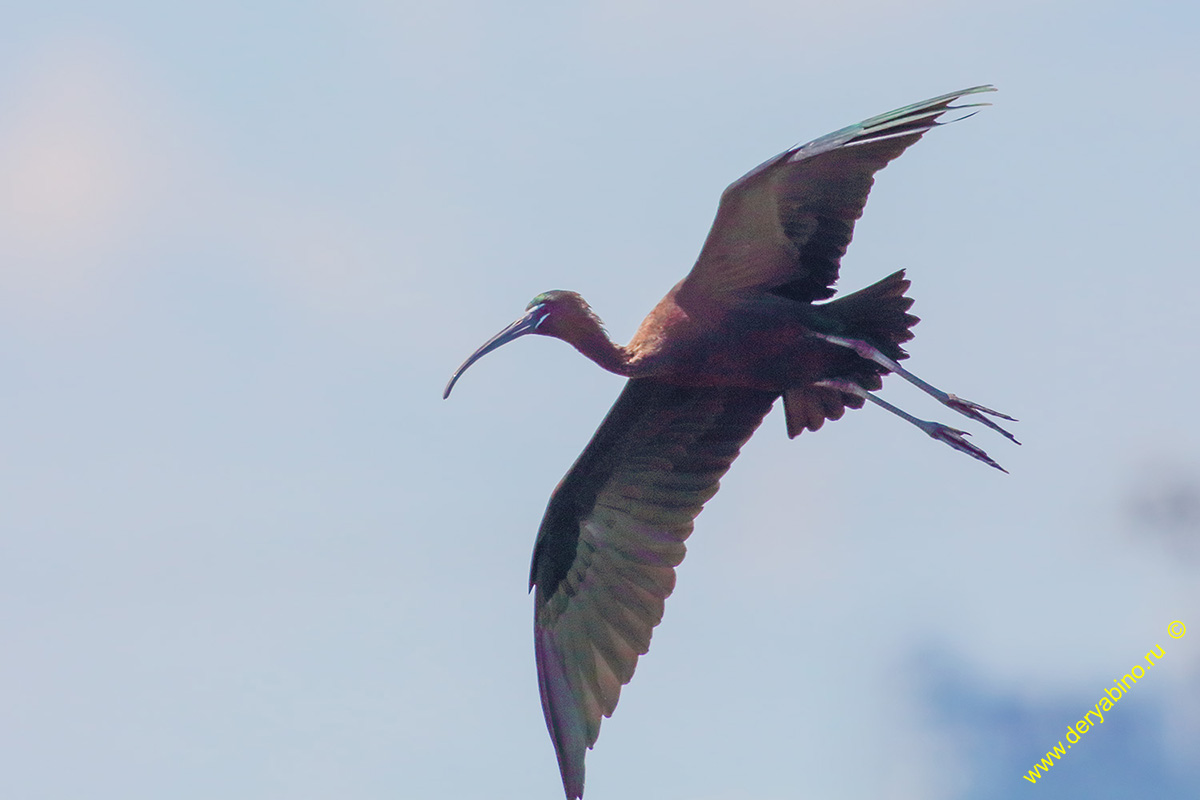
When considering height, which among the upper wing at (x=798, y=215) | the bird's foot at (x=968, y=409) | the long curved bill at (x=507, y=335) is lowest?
the bird's foot at (x=968, y=409)

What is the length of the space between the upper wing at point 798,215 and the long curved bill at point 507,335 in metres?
0.93

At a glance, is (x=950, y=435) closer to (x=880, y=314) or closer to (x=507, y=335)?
(x=880, y=314)

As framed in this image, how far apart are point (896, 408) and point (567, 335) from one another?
2.14 meters

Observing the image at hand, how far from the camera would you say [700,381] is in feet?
33.0

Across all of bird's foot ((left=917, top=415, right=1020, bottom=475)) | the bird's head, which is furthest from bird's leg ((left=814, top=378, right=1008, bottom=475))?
the bird's head

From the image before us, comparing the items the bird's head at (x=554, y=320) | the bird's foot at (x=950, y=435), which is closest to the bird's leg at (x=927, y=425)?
the bird's foot at (x=950, y=435)

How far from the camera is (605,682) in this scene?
11188 mm

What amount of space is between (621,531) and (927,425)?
2369 mm

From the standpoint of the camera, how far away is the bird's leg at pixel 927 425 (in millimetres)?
10016

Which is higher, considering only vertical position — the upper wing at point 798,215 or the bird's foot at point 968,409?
the upper wing at point 798,215

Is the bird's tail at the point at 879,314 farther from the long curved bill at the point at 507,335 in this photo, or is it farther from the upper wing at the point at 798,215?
the long curved bill at the point at 507,335

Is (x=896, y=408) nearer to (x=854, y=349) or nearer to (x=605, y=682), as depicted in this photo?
(x=854, y=349)

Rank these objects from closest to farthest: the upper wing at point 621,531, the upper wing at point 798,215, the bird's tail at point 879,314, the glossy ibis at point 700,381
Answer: the upper wing at point 798,215
the glossy ibis at point 700,381
the bird's tail at point 879,314
the upper wing at point 621,531

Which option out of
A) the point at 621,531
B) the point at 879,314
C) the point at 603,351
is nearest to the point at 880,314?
the point at 879,314
